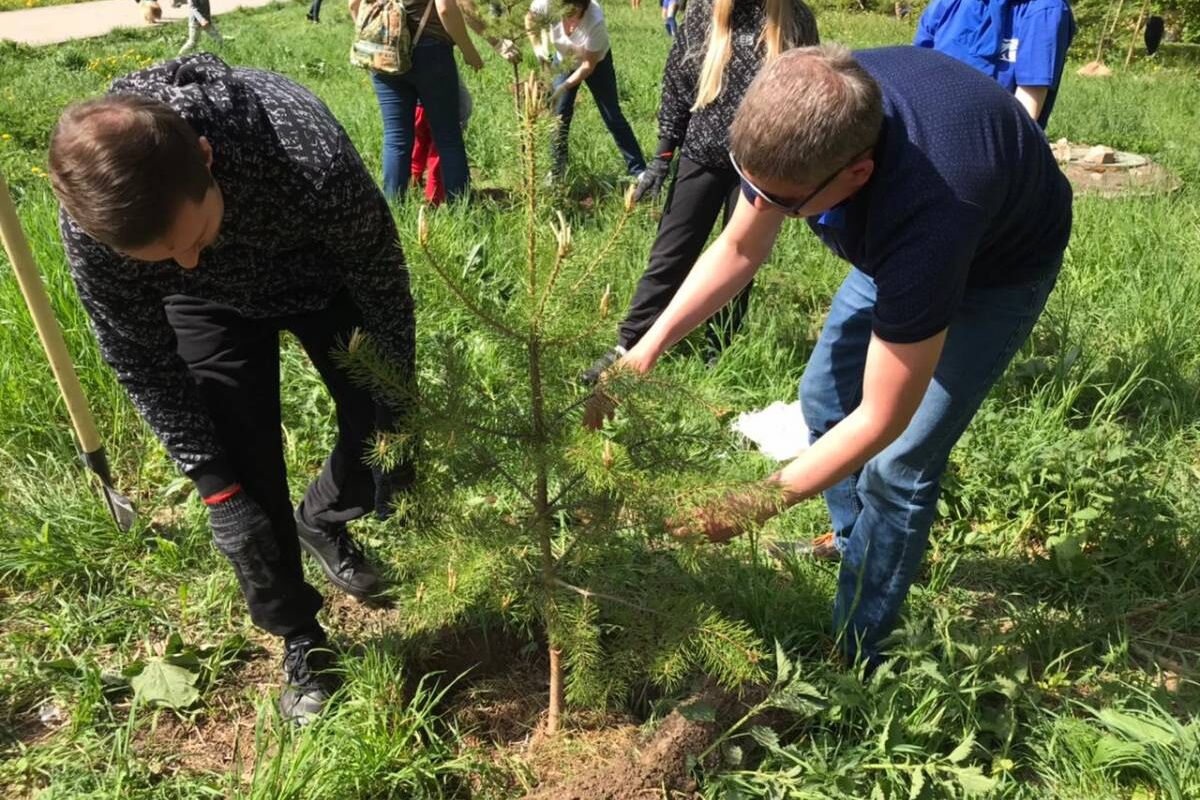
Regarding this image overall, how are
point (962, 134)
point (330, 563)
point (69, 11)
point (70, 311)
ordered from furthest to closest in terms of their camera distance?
point (69, 11) < point (70, 311) < point (330, 563) < point (962, 134)

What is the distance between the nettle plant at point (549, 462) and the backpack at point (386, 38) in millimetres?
2703

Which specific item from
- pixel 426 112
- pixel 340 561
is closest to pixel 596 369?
pixel 340 561

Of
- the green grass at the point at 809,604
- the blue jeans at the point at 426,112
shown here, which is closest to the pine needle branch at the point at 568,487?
the green grass at the point at 809,604

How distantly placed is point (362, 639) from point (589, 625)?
810mm

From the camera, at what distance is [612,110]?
17.8ft

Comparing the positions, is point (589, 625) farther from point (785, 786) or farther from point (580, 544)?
point (785, 786)

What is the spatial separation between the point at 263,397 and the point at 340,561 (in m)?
0.66

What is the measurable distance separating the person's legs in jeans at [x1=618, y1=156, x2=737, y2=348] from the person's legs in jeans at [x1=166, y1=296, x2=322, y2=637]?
1.51m

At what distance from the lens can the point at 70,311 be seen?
3.17 metres

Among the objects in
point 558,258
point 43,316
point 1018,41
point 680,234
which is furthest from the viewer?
point 680,234

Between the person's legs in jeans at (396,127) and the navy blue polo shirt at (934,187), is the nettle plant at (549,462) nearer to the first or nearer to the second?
the navy blue polo shirt at (934,187)

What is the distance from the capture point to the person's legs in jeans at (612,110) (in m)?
5.35

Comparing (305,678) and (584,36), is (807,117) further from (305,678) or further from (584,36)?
(584,36)

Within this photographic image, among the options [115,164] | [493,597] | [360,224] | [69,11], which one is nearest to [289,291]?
[360,224]
